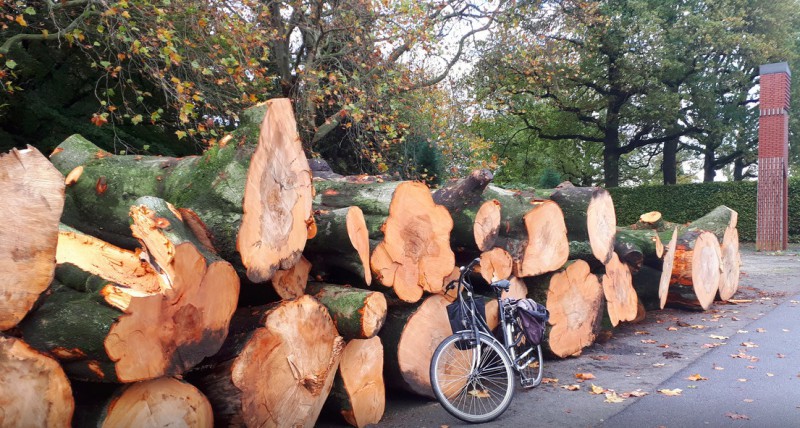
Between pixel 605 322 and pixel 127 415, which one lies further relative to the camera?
pixel 605 322

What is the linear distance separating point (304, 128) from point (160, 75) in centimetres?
394

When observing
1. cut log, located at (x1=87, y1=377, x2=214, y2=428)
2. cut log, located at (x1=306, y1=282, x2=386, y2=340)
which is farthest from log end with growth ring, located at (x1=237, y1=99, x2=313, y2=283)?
cut log, located at (x1=87, y1=377, x2=214, y2=428)

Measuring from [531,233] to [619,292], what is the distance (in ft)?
A: 5.80

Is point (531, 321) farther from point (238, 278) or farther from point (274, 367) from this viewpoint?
point (238, 278)

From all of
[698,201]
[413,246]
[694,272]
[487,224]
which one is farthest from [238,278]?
[698,201]

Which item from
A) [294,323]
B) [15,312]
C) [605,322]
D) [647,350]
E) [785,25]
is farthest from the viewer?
[785,25]

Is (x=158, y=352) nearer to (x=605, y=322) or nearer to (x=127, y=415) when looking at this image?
(x=127, y=415)

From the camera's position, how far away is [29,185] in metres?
2.53

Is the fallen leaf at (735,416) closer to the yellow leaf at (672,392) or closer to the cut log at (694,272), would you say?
the yellow leaf at (672,392)

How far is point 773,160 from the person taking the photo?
17656 millimetres

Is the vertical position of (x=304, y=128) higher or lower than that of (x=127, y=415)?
higher

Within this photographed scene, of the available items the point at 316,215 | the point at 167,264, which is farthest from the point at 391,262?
the point at 167,264

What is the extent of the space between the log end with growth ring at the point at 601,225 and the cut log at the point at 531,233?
487 millimetres

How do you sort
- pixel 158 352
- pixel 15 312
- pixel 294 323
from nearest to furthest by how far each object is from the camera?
1. pixel 15 312
2. pixel 158 352
3. pixel 294 323
